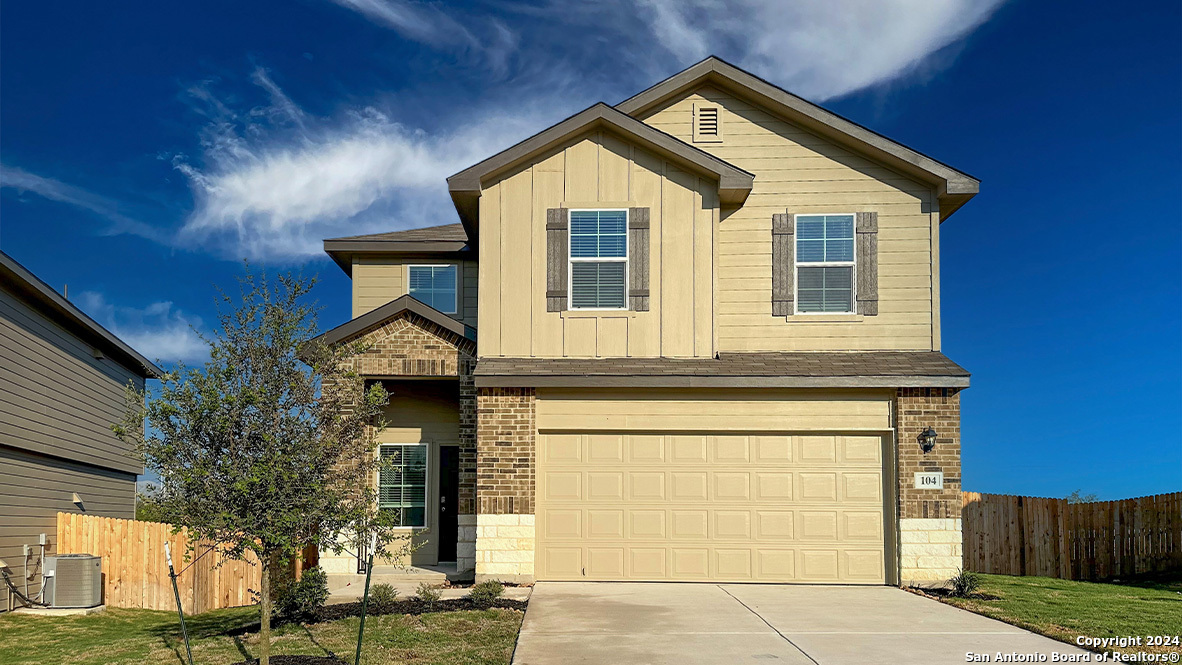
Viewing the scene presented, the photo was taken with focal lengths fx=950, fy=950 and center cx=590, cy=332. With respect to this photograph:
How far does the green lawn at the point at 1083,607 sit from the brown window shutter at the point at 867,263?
4340 mm

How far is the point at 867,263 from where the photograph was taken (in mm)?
14258

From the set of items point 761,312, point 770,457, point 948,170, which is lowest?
point 770,457

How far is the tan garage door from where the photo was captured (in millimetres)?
13477

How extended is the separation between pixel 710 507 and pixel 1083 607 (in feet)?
15.9

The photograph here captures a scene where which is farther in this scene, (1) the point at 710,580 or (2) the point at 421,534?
(2) the point at 421,534

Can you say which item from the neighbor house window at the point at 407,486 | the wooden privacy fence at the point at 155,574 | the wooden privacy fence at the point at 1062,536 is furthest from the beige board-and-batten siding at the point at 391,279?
the wooden privacy fence at the point at 1062,536

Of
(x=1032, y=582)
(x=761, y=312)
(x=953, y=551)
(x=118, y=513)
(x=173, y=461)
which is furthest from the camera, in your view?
(x=118, y=513)

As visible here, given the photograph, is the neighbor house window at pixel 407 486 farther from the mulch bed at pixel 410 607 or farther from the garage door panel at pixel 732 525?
the garage door panel at pixel 732 525

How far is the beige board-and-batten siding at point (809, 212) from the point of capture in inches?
558

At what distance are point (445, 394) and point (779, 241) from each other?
237 inches

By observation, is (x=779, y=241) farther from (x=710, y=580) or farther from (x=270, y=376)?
(x=270, y=376)

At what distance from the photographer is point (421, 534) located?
51.6 feet

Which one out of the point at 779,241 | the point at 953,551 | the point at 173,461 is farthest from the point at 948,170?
the point at 173,461

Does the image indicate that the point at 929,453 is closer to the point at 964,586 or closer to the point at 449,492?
the point at 964,586
